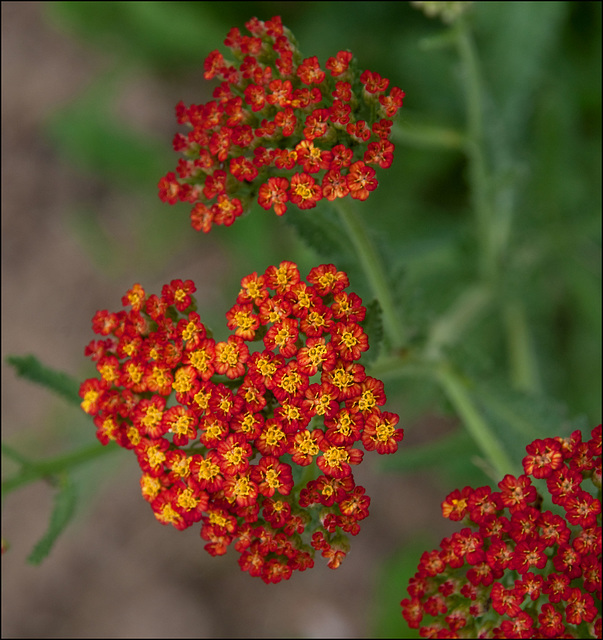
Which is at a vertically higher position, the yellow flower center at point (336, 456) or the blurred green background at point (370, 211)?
the blurred green background at point (370, 211)

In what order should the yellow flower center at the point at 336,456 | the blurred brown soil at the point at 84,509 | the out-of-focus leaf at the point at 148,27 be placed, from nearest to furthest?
the yellow flower center at the point at 336,456 < the out-of-focus leaf at the point at 148,27 < the blurred brown soil at the point at 84,509

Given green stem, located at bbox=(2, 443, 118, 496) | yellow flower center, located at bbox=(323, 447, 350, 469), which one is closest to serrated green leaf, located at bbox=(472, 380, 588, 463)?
yellow flower center, located at bbox=(323, 447, 350, 469)

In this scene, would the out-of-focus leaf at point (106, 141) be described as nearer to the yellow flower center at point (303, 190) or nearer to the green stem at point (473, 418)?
the green stem at point (473, 418)

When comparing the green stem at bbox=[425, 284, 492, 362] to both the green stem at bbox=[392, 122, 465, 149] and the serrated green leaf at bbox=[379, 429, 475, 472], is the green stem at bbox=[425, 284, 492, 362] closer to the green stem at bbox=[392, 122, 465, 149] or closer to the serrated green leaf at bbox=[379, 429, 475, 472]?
the serrated green leaf at bbox=[379, 429, 475, 472]

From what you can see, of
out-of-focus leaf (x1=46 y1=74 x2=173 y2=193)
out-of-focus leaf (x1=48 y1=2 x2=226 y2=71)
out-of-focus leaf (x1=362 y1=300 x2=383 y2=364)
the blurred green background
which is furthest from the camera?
out-of-focus leaf (x1=46 y1=74 x2=173 y2=193)

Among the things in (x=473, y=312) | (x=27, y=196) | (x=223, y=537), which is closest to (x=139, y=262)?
(x=27, y=196)

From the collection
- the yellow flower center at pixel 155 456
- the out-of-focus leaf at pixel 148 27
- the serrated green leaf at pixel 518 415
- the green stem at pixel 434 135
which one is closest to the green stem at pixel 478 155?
the green stem at pixel 434 135

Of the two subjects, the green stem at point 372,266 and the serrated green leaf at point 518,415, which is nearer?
the green stem at point 372,266
